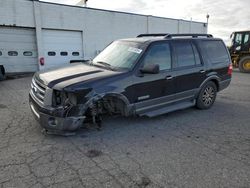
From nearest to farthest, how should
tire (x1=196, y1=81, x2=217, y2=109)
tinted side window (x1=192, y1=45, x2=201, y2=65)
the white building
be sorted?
tinted side window (x1=192, y1=45, x2=201, y2=65)
tire (x1=196, y1=81, x2=217, y2=109)
the white building

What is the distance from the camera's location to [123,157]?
3.43 metres

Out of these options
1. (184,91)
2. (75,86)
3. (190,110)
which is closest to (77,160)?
(75,86)

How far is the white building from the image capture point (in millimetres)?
13375

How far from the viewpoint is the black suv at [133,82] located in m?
3.83

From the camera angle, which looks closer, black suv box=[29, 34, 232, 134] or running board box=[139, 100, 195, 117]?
black suv box=[29, 34, 232, 134]

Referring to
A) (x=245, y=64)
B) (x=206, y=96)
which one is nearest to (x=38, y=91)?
(x=206, y=96)

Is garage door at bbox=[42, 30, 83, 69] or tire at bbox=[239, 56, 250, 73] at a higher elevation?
garage door at bbox=[42, 30, 83, 69]

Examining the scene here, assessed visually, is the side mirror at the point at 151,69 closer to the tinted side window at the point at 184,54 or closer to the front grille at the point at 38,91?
the tinted side window at the point at 184,54

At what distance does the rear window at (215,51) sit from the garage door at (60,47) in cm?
1075

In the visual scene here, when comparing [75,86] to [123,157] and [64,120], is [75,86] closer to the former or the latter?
[64,120]

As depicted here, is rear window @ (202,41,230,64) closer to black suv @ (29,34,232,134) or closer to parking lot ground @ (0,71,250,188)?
black suv @ (29,34,232,134)

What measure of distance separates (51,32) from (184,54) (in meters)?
11.8

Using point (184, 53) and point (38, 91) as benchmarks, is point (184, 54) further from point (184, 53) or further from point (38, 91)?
point (38, 91)

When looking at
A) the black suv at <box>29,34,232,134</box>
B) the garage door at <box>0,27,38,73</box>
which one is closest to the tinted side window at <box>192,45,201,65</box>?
the black suv at <box>29,34,232,134</box>
